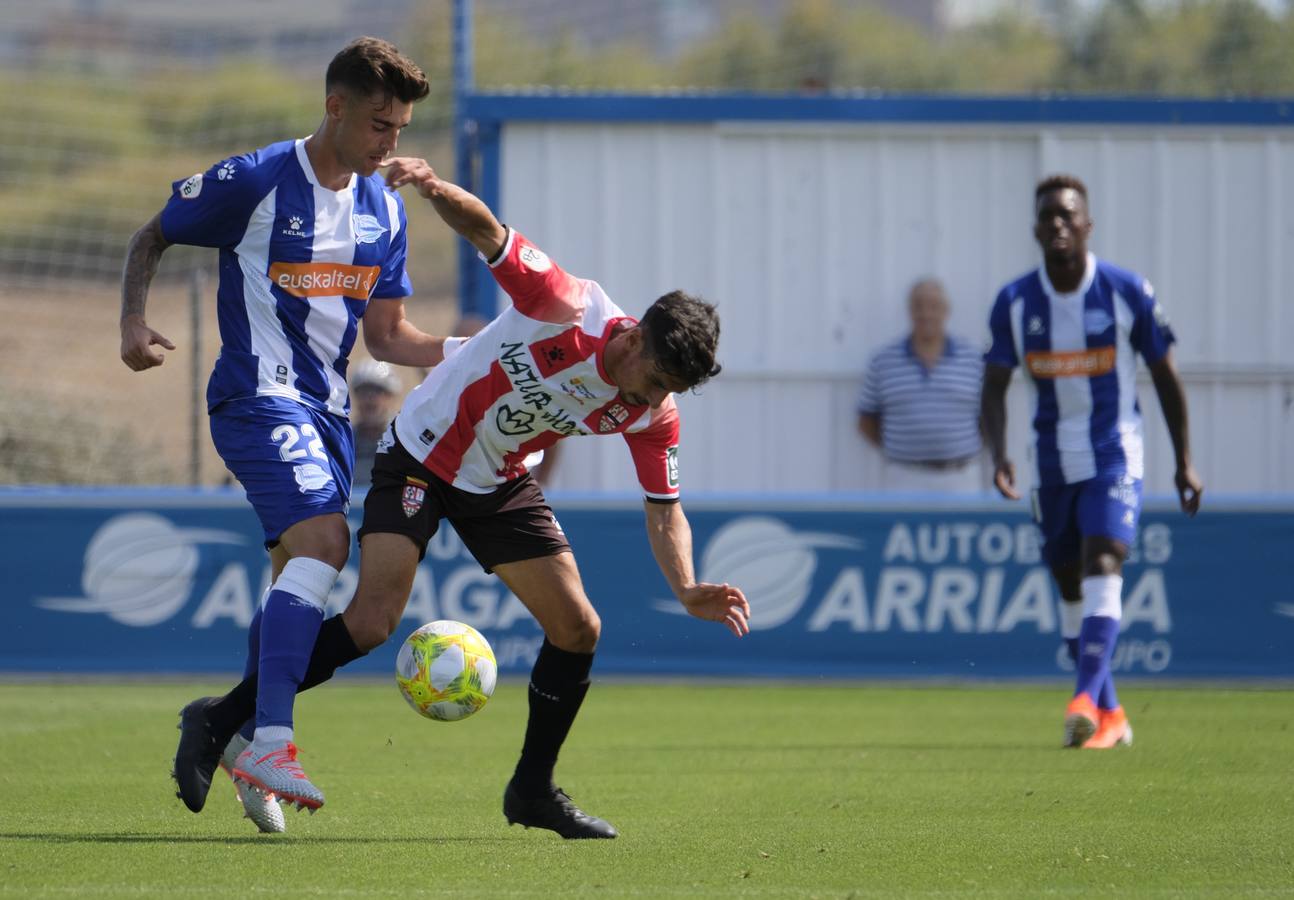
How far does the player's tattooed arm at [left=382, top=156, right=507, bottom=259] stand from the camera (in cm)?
480

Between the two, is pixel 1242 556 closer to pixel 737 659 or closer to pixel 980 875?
pixel 737 659

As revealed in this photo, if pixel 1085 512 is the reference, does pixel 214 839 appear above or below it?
below

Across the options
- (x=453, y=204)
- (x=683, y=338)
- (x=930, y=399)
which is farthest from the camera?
(x=930, y=399)

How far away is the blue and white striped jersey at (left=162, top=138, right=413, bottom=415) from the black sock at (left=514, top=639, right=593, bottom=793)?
3.57 feet

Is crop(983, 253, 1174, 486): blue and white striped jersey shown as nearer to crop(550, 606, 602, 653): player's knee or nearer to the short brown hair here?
crop(550, 606, 602, 653): player's knee

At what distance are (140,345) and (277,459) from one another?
0.53 metres

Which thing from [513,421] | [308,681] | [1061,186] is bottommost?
[308,681]

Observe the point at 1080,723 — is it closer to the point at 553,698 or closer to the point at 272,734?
the point at 553,698

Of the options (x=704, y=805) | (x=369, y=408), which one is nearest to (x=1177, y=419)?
(x=704, y=805)

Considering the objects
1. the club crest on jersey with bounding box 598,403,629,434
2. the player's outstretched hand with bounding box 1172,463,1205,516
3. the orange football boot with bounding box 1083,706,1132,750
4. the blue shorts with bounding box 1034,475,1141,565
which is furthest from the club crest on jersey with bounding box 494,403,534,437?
the player's outstretched hand with bounding box 1172,463,1205,516

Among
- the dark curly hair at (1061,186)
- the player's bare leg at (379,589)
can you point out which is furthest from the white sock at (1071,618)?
the player's bare leg at (379,589)

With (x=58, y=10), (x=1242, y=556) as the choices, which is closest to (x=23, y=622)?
(x=1242, y=556)

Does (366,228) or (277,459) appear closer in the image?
(277,459)

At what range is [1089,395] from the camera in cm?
825
